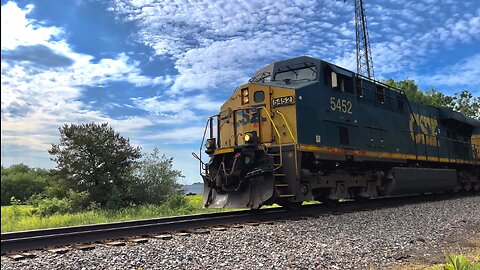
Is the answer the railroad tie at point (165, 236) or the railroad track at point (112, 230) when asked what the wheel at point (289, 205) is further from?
the railroad tie at point (165, 236)

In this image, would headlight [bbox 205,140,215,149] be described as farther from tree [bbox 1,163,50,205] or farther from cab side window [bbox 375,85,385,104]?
tree [bbox 1,163,50,205]

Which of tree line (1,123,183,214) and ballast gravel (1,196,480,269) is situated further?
tree line (1,123,183,214)

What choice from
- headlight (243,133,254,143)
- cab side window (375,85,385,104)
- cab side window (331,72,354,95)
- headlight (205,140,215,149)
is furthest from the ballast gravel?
cab side window (375,85,385,104)

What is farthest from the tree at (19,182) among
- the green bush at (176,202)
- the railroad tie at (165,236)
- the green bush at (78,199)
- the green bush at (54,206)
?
the green bush at (176,202)

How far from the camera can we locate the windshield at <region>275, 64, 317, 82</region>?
9760 millimetres

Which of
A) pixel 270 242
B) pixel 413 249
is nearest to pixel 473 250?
pixel 413 249

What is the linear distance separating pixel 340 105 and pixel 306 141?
179 cm

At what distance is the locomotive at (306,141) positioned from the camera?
8.62 meters

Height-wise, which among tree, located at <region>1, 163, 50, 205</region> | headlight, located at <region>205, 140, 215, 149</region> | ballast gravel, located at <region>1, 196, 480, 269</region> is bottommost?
ballast gravel, located at <region>1, 196, 480, 269</region>

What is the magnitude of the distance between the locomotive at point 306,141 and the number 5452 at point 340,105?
25 mm

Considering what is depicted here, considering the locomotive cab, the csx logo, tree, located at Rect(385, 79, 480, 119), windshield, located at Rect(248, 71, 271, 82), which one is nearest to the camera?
the locomotive cab

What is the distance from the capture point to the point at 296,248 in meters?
5.48

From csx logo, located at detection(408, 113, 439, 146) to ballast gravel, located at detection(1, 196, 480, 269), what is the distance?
5905 mm

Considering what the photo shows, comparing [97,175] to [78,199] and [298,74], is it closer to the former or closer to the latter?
[78,199]
